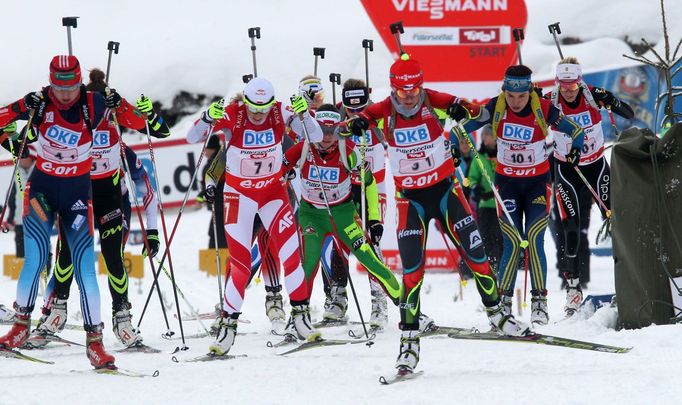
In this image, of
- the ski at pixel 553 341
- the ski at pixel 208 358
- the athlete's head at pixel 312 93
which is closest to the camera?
the ski at pixel 553 341

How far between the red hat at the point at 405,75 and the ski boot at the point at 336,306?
333 centimetres

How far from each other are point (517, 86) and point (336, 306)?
9.15ft

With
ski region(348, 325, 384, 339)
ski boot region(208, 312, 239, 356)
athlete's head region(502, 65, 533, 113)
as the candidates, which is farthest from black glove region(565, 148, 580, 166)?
ski boot region(208, 312, 239, 356)

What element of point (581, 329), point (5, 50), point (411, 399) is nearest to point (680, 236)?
point (581, 329)

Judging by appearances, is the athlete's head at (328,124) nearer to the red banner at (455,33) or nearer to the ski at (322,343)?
the ski at (322,343)

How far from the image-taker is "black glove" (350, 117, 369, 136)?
24.4 feet

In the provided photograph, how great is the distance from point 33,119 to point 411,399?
3548 millimetres

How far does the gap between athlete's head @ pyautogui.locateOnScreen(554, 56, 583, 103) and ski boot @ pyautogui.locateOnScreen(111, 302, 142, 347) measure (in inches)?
176

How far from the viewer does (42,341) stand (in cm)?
882

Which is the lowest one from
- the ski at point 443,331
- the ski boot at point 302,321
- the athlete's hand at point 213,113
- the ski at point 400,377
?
the ski at point 443,331

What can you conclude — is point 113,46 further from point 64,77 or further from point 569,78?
point 569,78

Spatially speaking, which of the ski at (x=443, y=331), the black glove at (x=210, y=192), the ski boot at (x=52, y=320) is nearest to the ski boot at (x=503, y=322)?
the ski at (x=443, y=331)

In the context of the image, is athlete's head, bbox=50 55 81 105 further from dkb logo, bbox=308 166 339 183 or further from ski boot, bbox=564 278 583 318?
ski boot, bbox=564 278 583 318

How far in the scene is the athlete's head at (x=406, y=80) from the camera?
723 cm
